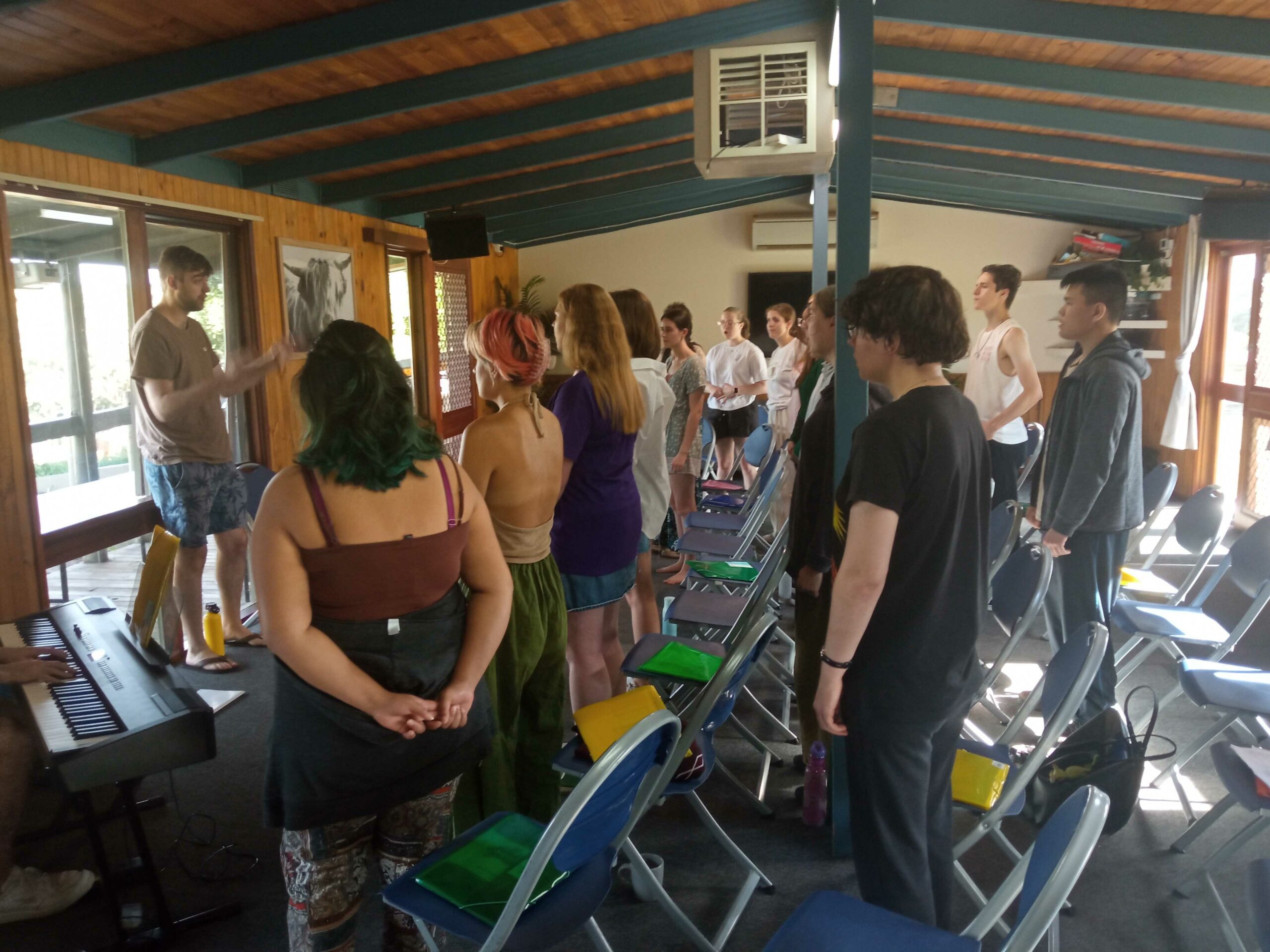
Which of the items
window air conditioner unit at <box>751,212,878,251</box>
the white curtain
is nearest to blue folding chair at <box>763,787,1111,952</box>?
the white curtain

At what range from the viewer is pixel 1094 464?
276 cm

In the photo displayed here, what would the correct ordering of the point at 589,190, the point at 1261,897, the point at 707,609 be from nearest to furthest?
the point at 1261,897, the point at 707,609, the point at 589,190

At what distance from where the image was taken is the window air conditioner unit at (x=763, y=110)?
3.74 m

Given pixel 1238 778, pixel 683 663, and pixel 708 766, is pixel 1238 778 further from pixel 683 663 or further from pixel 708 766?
pixel 683 663

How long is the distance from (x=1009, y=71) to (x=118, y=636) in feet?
16.0

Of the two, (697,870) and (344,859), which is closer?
(344,859)

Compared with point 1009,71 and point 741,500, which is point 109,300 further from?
point 1009,71

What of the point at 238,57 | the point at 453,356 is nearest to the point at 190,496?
the point at 238,57

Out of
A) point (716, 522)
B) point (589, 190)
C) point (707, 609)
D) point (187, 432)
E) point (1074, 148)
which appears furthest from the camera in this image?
point (589, 190)

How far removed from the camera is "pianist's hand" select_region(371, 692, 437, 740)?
5.07 ft

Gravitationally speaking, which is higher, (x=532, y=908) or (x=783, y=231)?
(x=783, y=231)

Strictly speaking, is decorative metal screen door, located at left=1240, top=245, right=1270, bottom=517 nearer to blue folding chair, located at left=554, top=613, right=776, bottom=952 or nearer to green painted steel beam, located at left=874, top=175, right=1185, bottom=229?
green painted steel beam, located at left=874, top=175, right=1185, bottom=229

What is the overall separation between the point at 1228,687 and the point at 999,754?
0.88 metres

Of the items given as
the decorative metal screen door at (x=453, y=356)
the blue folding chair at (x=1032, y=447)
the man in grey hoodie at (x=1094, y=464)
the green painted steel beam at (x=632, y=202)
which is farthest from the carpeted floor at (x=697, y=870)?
the green painted steel beam at (x=632, y=202)
